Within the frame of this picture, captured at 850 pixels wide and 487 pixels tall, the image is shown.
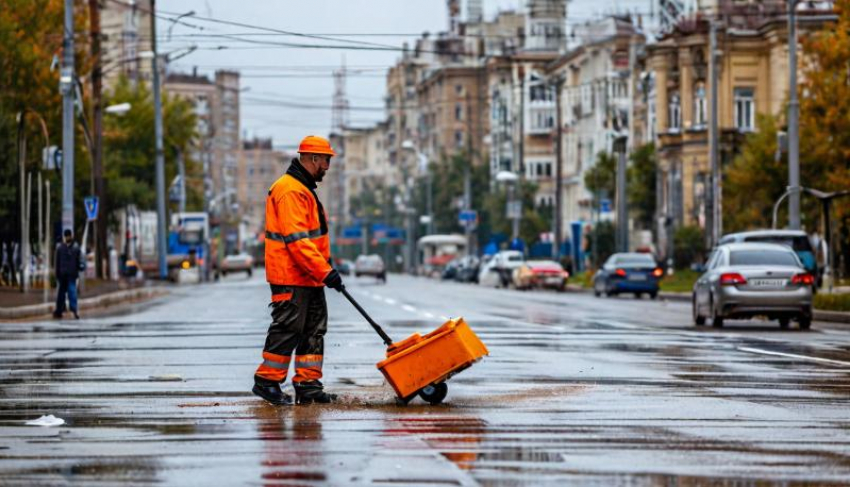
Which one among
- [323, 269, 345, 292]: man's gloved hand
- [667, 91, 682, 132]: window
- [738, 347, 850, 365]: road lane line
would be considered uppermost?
[667, 91, 682, 132]: window

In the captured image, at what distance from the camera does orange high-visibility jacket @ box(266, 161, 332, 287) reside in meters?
13.5

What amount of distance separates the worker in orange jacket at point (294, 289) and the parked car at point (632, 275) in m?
44.8

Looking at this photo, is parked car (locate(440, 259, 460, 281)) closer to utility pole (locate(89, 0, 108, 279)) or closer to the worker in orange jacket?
utility pole (locate(89, 0, 108, 279))

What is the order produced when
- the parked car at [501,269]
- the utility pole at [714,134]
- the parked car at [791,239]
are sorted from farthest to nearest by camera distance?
1. the parked car at [501,269]
2. the utility pole at [714,134]
3. the parked car at [791,239]

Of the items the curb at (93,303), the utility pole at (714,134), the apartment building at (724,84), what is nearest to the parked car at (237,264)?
the apartment building at (724,84)

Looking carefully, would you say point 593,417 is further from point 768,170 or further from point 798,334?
point 768,170

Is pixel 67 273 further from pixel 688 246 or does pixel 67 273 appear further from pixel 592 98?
pixel 592 98

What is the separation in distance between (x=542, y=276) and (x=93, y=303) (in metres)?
27.8

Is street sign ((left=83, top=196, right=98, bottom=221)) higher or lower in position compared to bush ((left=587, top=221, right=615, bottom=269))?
higher

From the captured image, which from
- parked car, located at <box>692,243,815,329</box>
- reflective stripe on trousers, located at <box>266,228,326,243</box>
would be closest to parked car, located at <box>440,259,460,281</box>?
parked car, located at <box>692,243,815,329</box>

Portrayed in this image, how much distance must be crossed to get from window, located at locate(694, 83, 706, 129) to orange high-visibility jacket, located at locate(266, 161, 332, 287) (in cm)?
7019

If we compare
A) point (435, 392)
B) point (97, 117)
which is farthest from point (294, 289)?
point (97, 117)

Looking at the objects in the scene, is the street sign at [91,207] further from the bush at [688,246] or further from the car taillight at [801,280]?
the bush at [688,246]

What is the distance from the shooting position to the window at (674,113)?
8462cm
